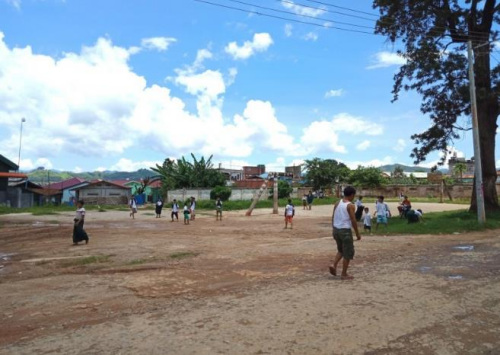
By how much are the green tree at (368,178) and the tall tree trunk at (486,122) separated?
44.9 meters

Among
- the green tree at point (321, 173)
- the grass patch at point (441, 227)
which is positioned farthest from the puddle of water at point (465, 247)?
the green tree at point (321, 173)

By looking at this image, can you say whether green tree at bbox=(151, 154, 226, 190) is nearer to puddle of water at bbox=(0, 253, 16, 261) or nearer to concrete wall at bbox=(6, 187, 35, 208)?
concrete wall at bbox=(6, 187, 35, 208)

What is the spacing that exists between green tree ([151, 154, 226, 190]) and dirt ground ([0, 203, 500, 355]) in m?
42.2

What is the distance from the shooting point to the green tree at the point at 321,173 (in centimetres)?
6256

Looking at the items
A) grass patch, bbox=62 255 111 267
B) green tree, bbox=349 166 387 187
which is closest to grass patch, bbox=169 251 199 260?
grass patch, bbox=62 255 111 267

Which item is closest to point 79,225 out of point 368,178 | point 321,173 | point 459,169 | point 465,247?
point 465,247

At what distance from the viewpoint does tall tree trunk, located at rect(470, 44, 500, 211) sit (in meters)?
21.3

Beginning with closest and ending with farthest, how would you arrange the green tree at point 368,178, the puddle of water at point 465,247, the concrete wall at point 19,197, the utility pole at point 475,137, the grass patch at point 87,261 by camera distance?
the grass patch at point 87,261 → the puddle of water at point 465,247 → the utility pole at point 475,137 → the concrete wall at point 19,197 → the green tree at point 368,178

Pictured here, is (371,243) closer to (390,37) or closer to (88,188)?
(390,37)

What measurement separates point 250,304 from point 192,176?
4820cm

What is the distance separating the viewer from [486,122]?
2211 centimetres

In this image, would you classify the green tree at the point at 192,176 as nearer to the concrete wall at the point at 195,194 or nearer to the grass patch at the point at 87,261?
the concrete wall at the point at 195,194

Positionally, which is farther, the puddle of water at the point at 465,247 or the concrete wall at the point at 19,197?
the concrete wall at the point at 19,197

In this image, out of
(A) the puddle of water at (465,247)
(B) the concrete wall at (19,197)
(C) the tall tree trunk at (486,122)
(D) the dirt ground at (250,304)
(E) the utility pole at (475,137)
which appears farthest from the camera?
(B) the concrete wall at (19,197)
